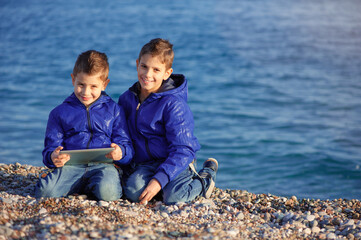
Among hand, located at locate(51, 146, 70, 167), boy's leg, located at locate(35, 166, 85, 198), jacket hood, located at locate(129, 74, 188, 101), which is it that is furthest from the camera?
jacket hood, located at locate(129, 74, 188, 101)

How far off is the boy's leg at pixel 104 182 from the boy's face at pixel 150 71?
0.92m

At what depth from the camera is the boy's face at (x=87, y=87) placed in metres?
4.74

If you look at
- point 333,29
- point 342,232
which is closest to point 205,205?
point 342,232

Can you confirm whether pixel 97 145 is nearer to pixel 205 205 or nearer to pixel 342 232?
pixel 205 205

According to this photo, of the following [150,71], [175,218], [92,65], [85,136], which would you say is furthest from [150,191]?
[92,65]

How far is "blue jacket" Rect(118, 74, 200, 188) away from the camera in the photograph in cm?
488

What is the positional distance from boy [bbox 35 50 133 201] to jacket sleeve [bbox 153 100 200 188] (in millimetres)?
424

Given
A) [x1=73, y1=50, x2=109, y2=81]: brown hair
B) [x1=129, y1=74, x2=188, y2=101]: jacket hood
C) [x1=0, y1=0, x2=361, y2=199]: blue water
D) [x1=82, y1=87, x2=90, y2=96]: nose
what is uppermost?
[x1=73, y1=50, x2=109, y2=81]: brown hair

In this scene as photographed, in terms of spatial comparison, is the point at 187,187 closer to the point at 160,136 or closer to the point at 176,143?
the point at 176,143

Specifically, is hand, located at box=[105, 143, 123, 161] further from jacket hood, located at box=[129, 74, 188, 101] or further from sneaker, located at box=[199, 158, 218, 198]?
sneaker, located at box=[199, 158, 218, 198]

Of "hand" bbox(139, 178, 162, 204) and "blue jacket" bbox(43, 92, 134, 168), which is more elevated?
"blue jacket" bbox(43, 92, 134, 168)

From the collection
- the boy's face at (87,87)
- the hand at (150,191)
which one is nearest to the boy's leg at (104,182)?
the hand at (150,191)

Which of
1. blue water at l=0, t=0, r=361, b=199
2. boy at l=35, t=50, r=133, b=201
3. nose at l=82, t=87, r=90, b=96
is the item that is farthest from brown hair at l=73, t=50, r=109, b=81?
blue water at l=0, t=0, r=361, b=199

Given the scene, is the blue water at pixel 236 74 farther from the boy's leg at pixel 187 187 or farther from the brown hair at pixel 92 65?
the brown hair at pixel 92 65
